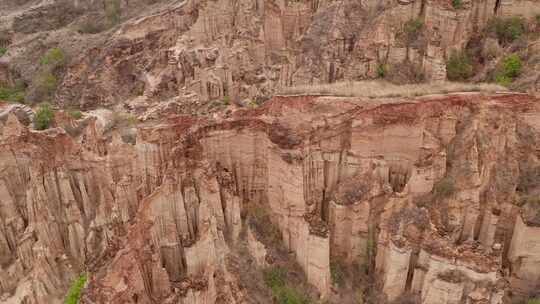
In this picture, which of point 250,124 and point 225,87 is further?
point 225,87

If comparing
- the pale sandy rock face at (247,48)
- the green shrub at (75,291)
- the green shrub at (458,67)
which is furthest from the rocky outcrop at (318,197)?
the green shrub at (458,67)

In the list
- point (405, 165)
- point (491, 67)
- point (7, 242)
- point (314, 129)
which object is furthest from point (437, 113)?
point (7, 242)

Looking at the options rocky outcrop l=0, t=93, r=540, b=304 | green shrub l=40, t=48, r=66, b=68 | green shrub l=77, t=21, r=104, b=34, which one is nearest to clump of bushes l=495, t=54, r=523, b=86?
rocky outcrop l=0, t=93, r=540, b=304

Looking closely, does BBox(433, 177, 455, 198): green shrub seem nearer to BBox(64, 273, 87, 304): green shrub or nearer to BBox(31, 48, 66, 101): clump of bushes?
BBox(64, 273, 87, 304): green shrub

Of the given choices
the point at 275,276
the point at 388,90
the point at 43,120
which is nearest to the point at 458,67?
the point at 388,90

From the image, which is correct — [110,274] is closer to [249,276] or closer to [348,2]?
[249,276]

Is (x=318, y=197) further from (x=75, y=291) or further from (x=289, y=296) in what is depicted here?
(x=75, y=291)
